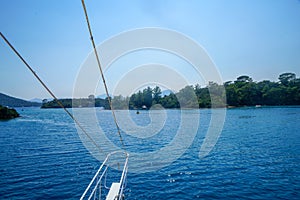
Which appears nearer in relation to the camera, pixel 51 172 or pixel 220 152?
pixel 51 172

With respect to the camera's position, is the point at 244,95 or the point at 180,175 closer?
the point at 180,175

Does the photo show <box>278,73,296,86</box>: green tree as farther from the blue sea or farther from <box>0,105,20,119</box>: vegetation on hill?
<box>0,105,20,119</box>: vegetation on hill

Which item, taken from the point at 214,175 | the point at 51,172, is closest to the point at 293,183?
the point at 214,175

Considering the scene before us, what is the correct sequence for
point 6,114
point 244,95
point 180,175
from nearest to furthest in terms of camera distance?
point 180,175 → point 6,114 → point 244,95

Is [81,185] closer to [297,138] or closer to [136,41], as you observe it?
[136,41]

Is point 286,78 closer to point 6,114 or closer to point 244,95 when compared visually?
point 244,95

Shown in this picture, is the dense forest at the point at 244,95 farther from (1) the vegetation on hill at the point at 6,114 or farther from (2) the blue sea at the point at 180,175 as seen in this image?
(2) the blue sea at the point at 180,175

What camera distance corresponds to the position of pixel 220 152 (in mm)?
14133

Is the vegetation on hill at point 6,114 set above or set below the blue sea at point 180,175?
above

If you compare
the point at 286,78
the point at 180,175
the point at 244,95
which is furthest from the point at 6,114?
the point at 286,78

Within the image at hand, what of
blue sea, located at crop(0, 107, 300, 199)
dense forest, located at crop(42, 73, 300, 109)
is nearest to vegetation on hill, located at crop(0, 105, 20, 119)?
dense forest, located at crop(42, 73, 300, 109)

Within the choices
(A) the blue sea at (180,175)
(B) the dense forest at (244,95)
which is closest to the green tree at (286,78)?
(B) the dense forest at (244,95)

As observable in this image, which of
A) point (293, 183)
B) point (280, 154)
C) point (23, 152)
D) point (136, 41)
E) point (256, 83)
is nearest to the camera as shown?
point (293, 183)

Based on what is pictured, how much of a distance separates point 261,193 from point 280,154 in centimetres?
711
